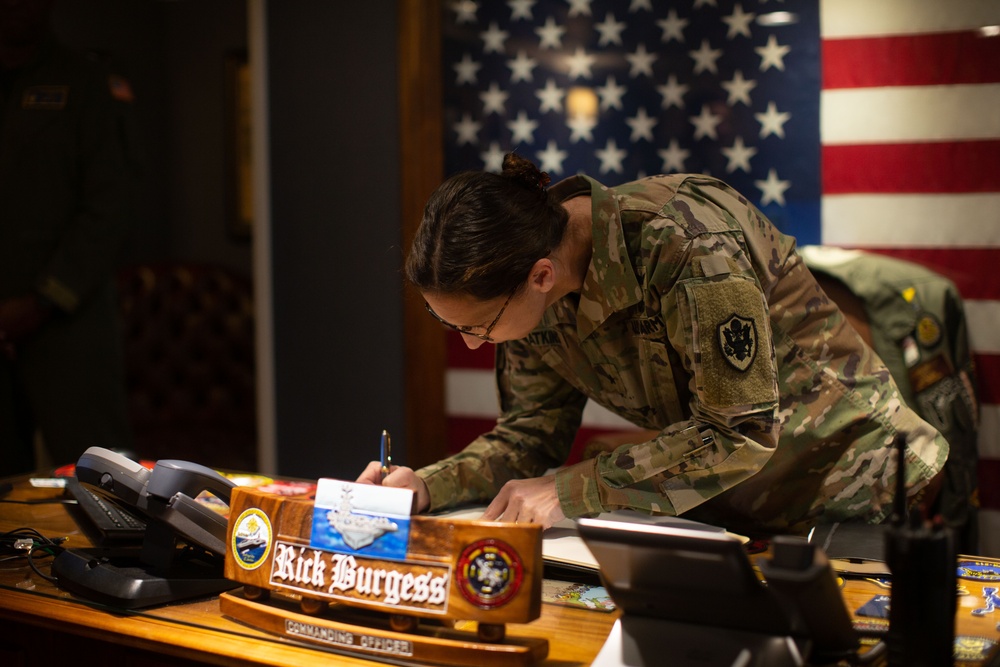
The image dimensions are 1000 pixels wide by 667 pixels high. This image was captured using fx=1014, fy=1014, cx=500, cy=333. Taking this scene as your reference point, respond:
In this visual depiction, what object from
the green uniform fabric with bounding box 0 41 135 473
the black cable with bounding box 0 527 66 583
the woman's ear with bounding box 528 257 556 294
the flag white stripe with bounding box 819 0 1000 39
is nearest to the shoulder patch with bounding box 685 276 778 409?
the woman's ear with bounding box 528 257 556 294

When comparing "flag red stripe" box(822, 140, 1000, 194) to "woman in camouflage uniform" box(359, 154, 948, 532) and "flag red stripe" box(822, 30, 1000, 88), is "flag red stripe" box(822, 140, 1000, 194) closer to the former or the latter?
"flag red stripe" box(822, 30, 1000, 88)

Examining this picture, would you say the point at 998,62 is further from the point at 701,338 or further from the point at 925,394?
the point at 701,338

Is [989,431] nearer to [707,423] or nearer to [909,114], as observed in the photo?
[909,114]

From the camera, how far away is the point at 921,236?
9.38ft

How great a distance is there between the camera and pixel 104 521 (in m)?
1.59

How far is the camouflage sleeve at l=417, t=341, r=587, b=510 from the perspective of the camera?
1.77 metres

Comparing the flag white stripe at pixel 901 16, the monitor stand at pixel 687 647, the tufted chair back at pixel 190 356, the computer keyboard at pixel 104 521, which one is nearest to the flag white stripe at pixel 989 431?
the flag white stripe at pixel 901 16

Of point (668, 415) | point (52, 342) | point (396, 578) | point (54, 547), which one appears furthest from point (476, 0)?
point (396, 578)

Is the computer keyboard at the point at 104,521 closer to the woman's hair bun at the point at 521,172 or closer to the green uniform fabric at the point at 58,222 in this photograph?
the woman's hair bun at the point at 521,172

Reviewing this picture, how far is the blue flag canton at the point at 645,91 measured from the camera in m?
2.98

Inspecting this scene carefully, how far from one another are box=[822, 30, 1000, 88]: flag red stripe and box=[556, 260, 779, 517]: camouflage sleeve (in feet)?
5.62

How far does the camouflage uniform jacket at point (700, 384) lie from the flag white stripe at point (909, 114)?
1.38m

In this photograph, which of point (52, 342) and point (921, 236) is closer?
point (921, 236)

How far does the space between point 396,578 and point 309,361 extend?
2.58 m
